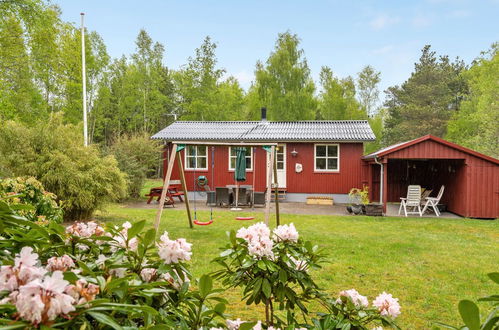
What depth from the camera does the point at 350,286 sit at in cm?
462

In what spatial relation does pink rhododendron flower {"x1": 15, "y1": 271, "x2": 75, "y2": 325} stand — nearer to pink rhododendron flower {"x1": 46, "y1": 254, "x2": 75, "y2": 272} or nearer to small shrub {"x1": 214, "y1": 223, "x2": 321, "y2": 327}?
pink rhododendron flower {"x1": 46, "y1": 254, "x2": 75, "y2": 272}

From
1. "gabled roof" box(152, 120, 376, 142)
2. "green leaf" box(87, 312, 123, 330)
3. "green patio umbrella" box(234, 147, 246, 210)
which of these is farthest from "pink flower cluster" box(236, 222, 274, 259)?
"gabled roof" box(152, 120, 376, 142)

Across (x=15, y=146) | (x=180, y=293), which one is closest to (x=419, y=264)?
(x=180, y=293)

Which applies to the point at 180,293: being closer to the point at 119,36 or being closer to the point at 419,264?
the point at 419,264

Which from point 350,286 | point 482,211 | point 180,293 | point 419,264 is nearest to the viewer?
point 180,293

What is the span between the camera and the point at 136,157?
16.7 meters

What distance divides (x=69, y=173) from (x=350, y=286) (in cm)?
708

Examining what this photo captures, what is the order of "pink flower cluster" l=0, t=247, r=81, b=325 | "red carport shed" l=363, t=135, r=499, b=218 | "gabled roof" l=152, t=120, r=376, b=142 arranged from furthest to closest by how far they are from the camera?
"gabled roof" l=152, t=120, r=376, b=142 < "red carport shed" l=363, t=135, r=499, b=218 < "pink flower cluster" l=0, t=247, r=81, b=325

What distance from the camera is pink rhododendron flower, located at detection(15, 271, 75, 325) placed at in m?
0.60

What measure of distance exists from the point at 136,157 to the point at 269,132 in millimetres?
6852

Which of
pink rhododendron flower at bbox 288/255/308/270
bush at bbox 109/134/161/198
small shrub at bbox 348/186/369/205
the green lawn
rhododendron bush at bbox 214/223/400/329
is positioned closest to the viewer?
rhododendron bush at bbox 214/223/400/329

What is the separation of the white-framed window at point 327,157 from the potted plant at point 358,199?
1436 millimetres

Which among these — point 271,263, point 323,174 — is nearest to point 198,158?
point 323,174

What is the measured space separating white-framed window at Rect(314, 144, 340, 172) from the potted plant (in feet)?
4.71
